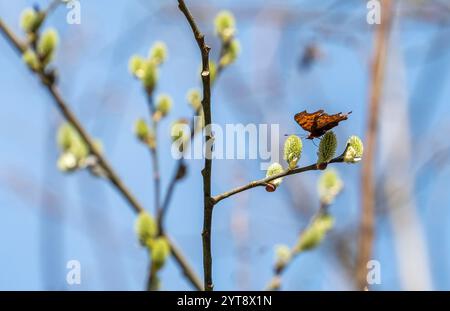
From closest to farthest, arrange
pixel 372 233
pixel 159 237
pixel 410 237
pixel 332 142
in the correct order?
pixel 332 142 < pixel 159 237 < pixel 372 233 < pixel 410 237

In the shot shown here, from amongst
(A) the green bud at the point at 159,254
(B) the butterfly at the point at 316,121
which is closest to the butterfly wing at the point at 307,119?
(B) the butterfly at the point at 316,121

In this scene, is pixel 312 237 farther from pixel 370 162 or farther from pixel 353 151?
pixel 353 151

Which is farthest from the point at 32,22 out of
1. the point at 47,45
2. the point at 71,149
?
the point at 71,149

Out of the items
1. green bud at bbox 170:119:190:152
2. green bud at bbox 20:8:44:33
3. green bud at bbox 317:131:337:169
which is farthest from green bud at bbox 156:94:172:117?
green bud at bbox 317:131:337:169

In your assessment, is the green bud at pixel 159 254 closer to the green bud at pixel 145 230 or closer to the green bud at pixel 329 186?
the green bud at pixel 145 230
